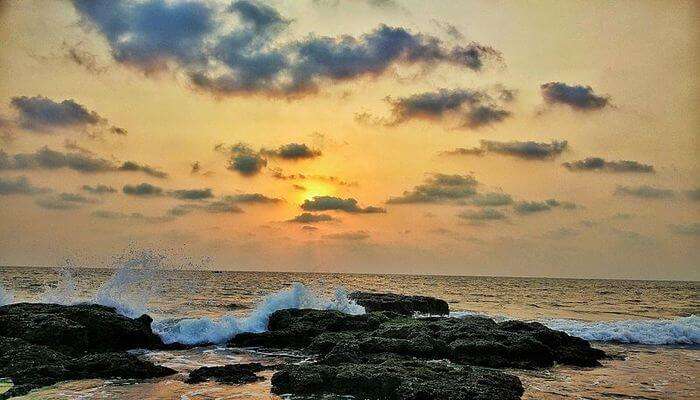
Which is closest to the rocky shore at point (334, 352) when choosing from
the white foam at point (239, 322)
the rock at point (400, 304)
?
the white foam at point (239, 322)

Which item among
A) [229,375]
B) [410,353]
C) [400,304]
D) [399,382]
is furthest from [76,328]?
[400,304]

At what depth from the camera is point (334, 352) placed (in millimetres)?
19203

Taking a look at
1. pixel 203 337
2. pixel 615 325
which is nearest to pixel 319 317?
pixel 203 337

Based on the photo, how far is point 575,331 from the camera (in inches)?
1325

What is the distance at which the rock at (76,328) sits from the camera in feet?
68.0

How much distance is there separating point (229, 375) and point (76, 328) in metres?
8.58

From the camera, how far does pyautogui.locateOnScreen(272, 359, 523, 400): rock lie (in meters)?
14.0

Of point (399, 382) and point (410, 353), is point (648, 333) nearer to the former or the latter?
point (410, 353)

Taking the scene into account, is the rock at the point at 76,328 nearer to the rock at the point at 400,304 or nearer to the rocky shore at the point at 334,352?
the rocky shore at the point at 334,352

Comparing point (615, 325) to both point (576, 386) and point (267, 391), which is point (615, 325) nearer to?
point (576, 386)

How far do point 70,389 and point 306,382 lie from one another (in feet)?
22.6

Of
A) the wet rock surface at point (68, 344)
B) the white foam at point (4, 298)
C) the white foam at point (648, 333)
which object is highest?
the white foam at point (4, 298)

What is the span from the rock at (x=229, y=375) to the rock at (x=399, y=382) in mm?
1400

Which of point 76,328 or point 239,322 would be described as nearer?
point 76,328
